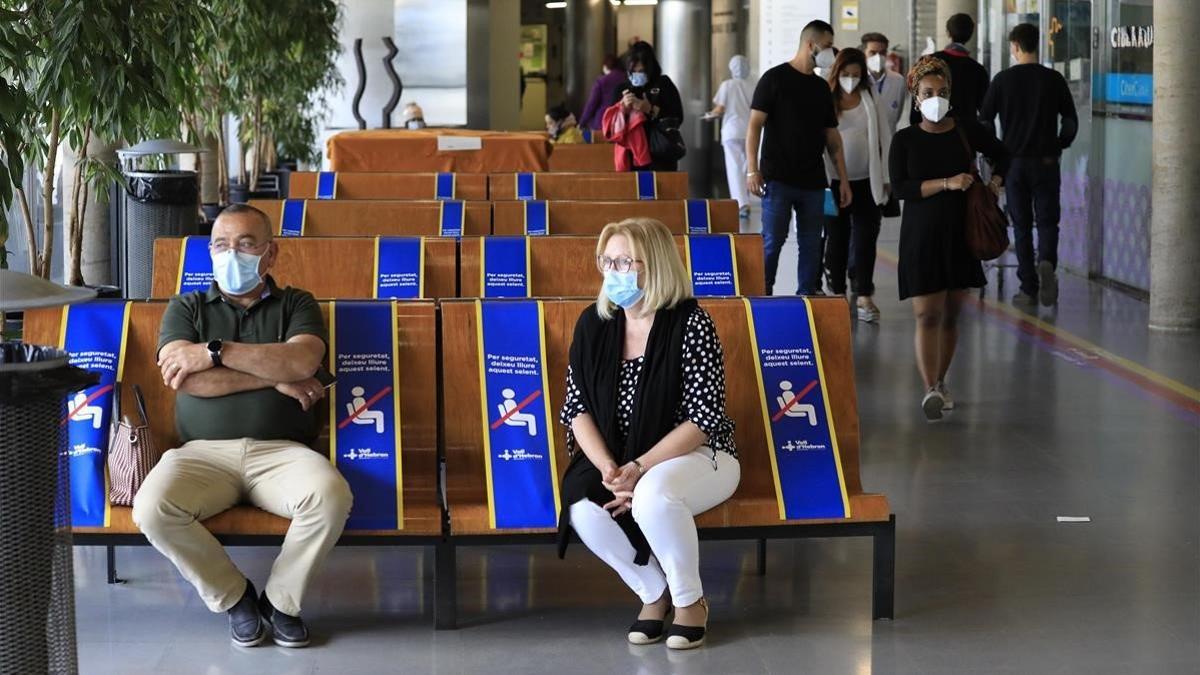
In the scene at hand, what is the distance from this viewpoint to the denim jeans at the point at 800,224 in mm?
10461

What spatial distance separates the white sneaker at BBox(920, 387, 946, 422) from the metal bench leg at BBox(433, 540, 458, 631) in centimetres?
377

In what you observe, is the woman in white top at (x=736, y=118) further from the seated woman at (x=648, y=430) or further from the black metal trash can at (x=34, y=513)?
the black metal trash can at (x=34, y=513)

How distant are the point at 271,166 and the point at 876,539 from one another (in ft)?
49.7

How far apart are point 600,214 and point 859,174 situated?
3.01m

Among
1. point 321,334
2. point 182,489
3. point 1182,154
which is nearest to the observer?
point 182,489

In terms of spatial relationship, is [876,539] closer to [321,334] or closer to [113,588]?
[321,334]

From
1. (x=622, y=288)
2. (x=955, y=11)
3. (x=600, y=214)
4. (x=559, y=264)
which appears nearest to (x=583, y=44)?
(x=955, y=11)

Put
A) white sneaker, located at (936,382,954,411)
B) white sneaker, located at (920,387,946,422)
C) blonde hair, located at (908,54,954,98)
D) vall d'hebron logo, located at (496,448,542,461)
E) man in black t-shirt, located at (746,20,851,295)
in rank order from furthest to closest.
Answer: man in black t-shirt, located at (746,20,851,295) → white sneaker, located at (936,382,954,411) → white sneaker, located at (920,387,946,422) → blonde hair, located at (908,54,954,98) → vall d'hebron logo, located at (496,448,542,461)

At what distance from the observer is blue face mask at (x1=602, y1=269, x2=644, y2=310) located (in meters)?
5.18

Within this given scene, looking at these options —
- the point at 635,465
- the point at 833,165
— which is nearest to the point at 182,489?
the point at 635,465

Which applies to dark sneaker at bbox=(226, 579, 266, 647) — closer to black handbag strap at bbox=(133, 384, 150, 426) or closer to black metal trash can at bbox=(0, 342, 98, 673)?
black handbag strap at bbox=(133, 384, 150, 426)

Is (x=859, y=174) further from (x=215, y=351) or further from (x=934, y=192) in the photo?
(x=215, y=351)

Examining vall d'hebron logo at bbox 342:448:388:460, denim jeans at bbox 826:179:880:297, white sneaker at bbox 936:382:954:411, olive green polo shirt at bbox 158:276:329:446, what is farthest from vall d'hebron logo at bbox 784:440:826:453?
denim jeans at bbox 826:179:880:297

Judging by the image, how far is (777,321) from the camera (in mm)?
5594
